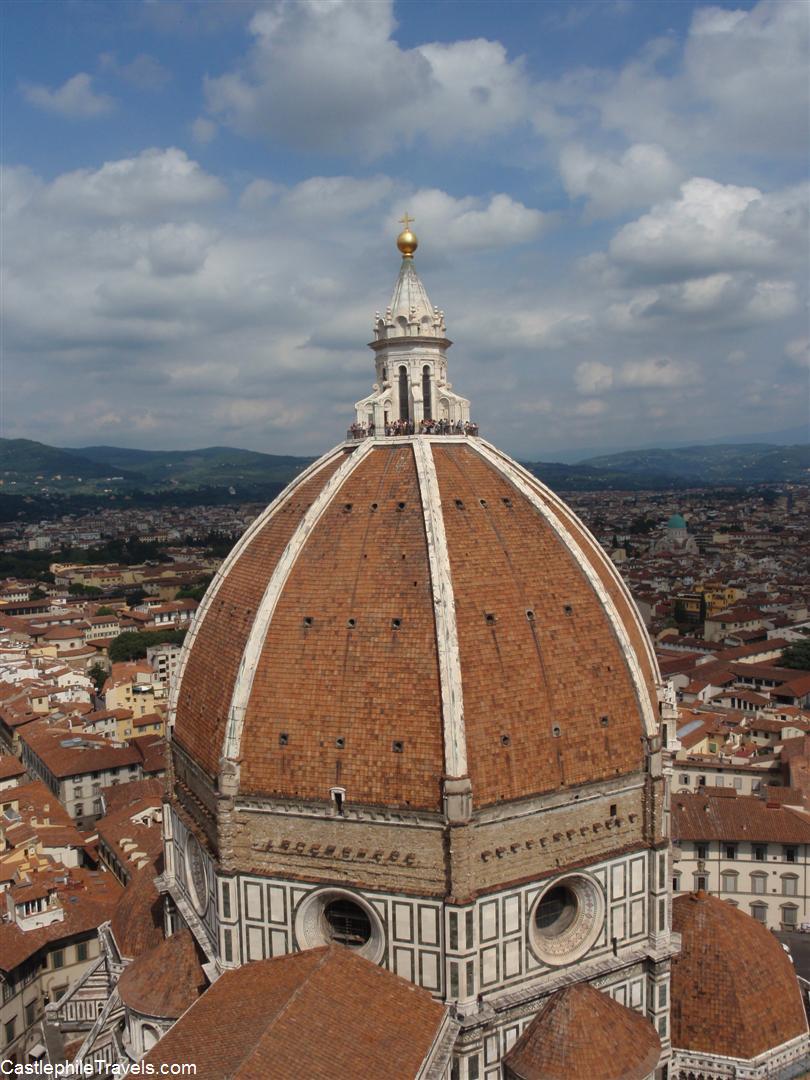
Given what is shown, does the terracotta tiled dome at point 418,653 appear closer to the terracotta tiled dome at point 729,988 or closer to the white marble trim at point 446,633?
the white marble trim at point 446,633

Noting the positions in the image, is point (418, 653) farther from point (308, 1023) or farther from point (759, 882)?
point (759, 882)

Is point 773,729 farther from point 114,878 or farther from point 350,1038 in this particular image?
point 350,1038

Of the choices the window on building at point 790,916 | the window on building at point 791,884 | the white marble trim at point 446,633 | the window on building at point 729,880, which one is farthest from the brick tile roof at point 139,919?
the window on building at point 790,916

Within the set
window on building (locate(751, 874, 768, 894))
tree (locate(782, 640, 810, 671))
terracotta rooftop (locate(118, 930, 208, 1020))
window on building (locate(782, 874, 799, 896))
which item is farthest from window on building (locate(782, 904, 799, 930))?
tree (locate(782, 640, 810, 671))

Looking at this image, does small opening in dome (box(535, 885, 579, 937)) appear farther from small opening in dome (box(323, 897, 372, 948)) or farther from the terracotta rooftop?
the terracotta rooftop

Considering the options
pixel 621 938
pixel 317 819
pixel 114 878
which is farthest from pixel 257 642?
pixel 114 878
